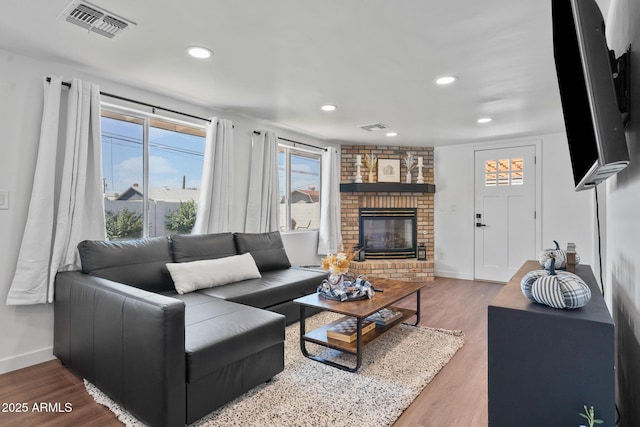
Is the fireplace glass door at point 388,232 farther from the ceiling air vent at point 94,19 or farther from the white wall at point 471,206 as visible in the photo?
the ceiling air vent at point 94,19

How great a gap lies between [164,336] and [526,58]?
290cm

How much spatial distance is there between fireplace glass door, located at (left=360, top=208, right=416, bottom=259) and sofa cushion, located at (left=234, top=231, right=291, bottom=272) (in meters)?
2.13

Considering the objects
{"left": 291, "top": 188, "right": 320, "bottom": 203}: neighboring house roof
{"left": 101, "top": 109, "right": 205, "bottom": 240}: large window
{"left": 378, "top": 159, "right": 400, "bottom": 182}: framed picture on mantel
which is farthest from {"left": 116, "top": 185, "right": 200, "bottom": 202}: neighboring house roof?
{"left": 378, "top": 159, "right": 400, "bottom": 182}: framed picture on mantel

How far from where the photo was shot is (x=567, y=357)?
0.96 meters

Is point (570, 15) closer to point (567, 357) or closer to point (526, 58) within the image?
point (567, 357)

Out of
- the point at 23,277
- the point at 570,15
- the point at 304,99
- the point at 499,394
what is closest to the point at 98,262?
the point at 23,277

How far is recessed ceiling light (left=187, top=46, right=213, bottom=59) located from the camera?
2331 millimetres

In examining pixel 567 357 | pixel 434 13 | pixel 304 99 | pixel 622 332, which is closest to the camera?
pixel 567 357

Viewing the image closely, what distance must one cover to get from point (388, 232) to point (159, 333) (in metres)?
4.60

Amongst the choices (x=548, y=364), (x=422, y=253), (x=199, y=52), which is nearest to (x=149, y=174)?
(x=199, y=52)

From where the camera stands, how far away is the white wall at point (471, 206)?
4.74 m

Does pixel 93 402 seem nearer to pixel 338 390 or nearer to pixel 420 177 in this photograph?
pixel 338 390

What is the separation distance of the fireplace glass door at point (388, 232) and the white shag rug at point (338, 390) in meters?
2.88

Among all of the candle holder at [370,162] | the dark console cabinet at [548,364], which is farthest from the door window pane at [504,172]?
the dark console cabinet at [548,364]
